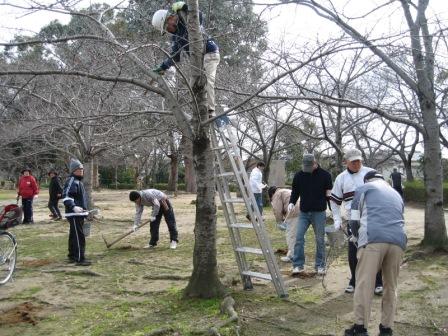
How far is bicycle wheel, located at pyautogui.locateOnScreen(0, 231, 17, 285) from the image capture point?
22.7ft

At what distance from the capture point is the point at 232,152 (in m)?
5.82

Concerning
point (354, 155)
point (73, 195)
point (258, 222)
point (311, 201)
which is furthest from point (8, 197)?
point (354, 155)

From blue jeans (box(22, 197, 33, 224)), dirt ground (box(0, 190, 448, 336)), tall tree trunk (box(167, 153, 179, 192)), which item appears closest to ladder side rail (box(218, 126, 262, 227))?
dirt ground (box(0, 190, 448, 336))

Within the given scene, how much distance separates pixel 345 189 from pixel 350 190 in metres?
0.07

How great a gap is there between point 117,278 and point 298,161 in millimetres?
29639

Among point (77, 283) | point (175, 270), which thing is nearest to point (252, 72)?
point (175, 270)

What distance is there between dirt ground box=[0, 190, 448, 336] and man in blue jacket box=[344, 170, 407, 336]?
398 mm

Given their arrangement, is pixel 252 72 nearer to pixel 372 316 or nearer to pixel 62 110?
pixel 62 110

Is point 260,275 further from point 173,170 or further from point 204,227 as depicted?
point 173,170

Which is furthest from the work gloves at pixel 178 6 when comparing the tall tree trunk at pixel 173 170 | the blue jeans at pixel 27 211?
the tall tree trunk at pixel 173 170

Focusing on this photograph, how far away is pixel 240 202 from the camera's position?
230 inches

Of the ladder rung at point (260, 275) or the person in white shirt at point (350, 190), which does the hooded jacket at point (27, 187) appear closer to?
the ladder rung at point (260, 275)

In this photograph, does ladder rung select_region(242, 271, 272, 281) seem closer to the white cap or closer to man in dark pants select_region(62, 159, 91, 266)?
the white cap

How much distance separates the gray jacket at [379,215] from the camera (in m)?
4.24
